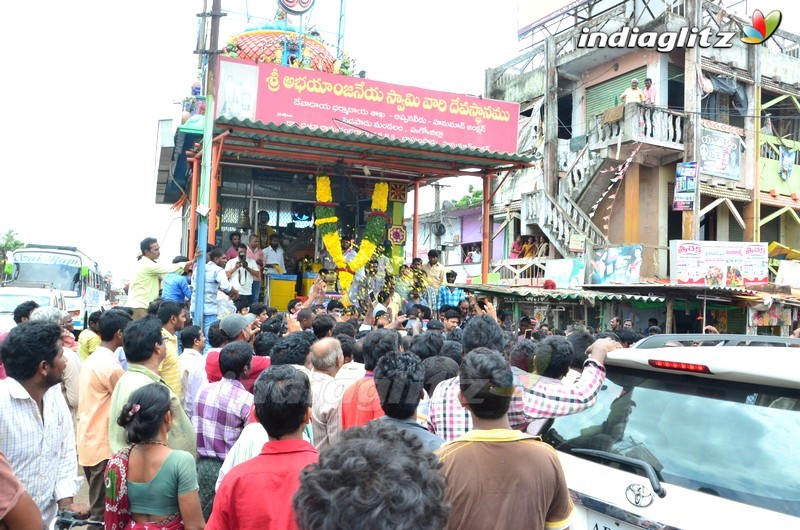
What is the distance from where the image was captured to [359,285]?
11.9 m

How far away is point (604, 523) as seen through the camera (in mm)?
2564

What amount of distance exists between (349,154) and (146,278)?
16.6 feet

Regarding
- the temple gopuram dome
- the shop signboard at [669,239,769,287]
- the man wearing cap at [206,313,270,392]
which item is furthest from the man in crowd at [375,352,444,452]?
the shop signboard at [669,239,769,287]

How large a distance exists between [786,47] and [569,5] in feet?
26.2

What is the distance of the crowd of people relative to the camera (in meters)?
1.35

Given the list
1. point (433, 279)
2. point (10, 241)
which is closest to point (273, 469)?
point (433, 279)

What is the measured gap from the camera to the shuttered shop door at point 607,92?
18.8 m

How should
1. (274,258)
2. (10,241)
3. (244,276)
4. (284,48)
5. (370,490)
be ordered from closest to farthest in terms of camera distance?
(370,490)
(244,276)
(284,48)
(274,258)
(10,241)

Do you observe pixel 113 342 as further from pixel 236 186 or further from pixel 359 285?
pixel 236 186

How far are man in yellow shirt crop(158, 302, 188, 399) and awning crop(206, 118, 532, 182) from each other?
4.81 meters

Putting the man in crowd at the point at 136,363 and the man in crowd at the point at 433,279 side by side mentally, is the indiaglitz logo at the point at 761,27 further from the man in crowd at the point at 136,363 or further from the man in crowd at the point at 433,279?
the man in crowd at the point at 136,363

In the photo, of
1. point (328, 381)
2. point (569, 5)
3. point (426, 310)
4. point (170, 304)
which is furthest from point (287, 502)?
point (569, 5)

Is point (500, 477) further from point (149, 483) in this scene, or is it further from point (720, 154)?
point (720, 154)

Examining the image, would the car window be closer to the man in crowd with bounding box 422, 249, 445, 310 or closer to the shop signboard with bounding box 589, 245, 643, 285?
the man in crowd with bounding box 422, 249, 445, 310
